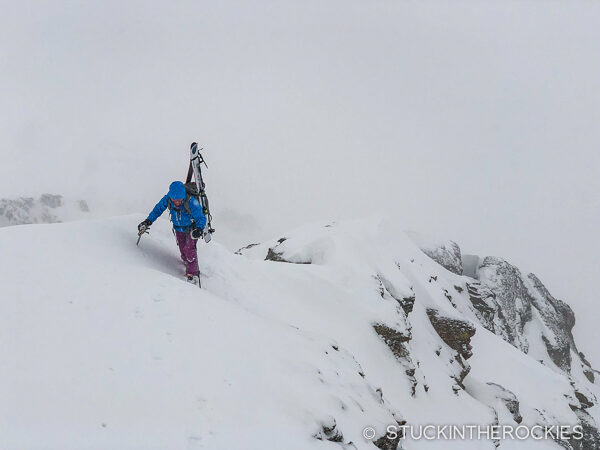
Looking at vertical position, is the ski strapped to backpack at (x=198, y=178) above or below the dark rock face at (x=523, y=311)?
above

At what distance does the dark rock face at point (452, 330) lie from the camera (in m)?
25.1

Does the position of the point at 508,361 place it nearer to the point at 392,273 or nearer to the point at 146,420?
the point at 392,273

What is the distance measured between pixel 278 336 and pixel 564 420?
2966 centimetres

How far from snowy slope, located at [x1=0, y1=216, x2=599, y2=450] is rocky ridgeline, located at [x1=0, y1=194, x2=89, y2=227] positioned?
618 feet

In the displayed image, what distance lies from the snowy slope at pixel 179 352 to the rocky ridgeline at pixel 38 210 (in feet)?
618

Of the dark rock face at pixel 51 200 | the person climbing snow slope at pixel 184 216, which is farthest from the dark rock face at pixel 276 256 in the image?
the dark rock face at pixel 51 200

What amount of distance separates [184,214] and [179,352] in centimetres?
591

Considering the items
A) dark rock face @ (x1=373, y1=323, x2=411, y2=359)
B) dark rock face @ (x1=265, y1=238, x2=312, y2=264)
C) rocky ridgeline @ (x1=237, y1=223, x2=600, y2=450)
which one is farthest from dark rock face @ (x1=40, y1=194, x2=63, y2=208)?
dark rock face @ (x1=373, y1=323, x2=411, y2=359)

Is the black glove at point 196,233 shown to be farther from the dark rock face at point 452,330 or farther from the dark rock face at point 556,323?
the dark rock face at point 556,323

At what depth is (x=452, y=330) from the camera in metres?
25.2

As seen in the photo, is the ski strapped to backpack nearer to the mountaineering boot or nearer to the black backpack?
the black backpack

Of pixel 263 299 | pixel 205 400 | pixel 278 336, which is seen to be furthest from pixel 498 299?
pixel 205 400

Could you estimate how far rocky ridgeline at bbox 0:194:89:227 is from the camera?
166875mm

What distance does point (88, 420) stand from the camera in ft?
17.6
